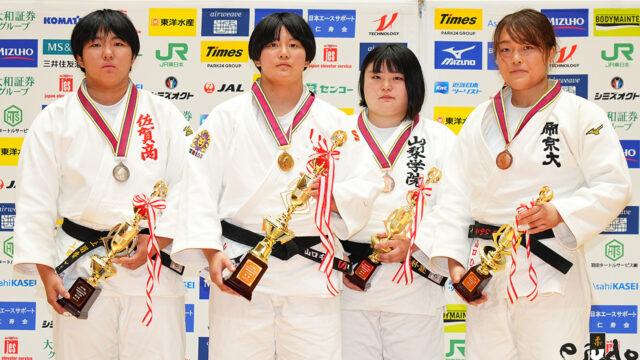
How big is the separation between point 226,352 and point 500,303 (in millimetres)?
1426

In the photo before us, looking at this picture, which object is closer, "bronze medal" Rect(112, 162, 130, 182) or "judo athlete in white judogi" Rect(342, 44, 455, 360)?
"bronze medal" Rect(112, 162, 130, 182)

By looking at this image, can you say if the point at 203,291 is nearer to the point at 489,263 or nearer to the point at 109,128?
the point at 109,128

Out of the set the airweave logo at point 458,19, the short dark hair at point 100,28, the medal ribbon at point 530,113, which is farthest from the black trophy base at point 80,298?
the airweave logo at point 458,19

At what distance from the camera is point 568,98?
10.9 feet

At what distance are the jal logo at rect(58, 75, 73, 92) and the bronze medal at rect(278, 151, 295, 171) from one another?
2916 millimetres

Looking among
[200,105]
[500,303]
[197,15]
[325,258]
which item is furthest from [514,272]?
[197,15]

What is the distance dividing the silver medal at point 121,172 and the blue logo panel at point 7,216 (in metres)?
2.36

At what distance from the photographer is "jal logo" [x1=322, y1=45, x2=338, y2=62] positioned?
5312 millimetres

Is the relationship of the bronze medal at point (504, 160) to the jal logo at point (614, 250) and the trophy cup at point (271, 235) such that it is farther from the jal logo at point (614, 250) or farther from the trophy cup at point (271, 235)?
the jal logo at point (614, 250)

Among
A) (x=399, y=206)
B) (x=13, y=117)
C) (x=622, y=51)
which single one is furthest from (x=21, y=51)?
(x=622, y=51)

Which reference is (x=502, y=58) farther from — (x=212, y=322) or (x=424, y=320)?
(x=212, y=322)

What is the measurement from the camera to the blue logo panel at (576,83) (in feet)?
17.1

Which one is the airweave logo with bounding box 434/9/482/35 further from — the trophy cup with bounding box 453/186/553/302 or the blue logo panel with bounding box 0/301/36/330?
the blue logo panel with bounding box 0/301/36/330

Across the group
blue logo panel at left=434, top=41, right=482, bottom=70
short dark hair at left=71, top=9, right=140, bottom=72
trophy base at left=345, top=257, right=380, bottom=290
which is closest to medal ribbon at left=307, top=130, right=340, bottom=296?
trophy base at left=345, top=257, right=380, bottom=290
